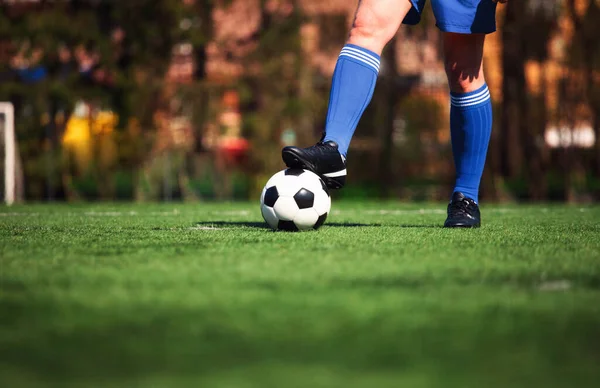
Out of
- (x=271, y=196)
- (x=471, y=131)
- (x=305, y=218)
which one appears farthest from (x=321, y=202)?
(x=471, y=131)

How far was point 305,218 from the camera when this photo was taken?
3.50 meters

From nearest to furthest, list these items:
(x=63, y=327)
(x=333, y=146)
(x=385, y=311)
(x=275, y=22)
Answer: (x=63, y=327) → (x=385, y=311) → (x=333, y=146) → (x=275, y=22)

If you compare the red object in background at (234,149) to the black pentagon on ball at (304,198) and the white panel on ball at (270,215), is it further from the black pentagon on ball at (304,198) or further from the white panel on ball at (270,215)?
the black pentagon on ball at (304,198)

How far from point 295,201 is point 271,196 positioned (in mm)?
140

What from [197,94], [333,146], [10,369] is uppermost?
[197,94]

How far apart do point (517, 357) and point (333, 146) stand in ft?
7.58

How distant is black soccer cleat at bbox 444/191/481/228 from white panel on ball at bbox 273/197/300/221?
2.79 ft

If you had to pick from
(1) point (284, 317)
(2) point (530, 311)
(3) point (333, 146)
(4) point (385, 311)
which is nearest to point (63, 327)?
(1) point (284, 317)

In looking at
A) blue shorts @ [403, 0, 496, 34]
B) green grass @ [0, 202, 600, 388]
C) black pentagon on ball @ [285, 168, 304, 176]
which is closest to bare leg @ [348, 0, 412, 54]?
blue shorts @ [403, 0, 496, 34]

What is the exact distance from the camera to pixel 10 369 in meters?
1.25

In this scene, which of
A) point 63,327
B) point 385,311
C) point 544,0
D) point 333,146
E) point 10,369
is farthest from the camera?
point 544,0

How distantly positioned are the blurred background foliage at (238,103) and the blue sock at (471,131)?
305 inches

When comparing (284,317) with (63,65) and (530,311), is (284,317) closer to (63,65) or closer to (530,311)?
(530,311)

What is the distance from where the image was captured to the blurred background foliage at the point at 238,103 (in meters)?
11.9
